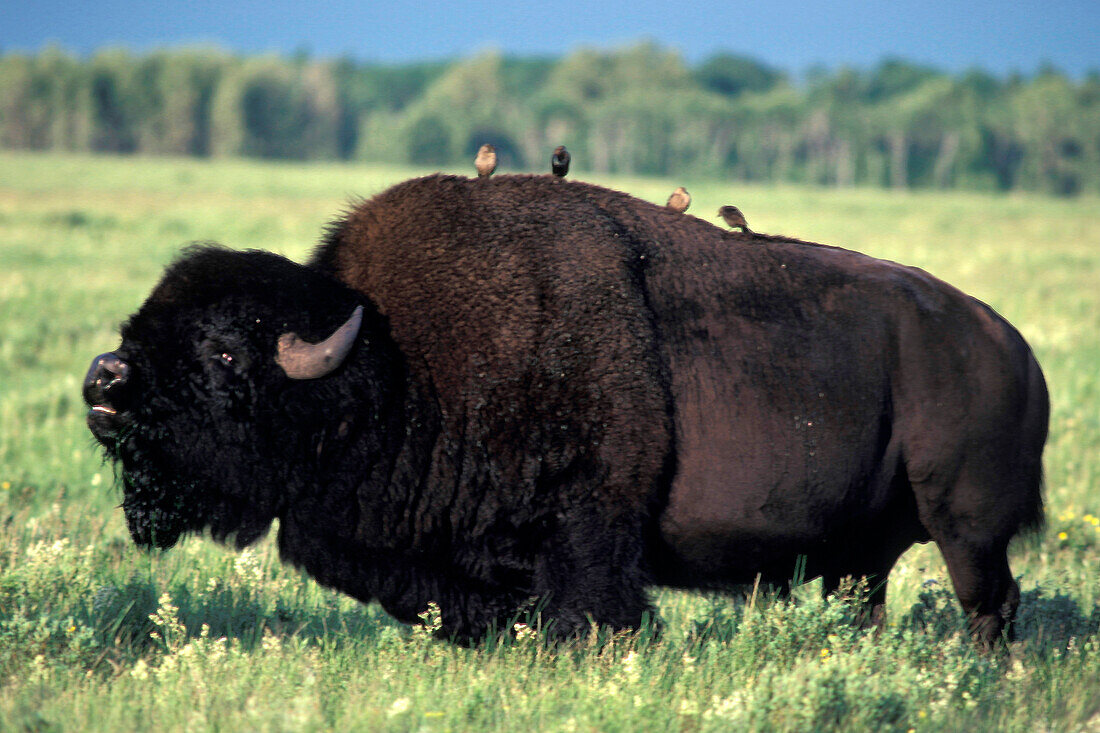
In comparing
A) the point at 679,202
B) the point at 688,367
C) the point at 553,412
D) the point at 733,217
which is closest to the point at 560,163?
the point at 679,202

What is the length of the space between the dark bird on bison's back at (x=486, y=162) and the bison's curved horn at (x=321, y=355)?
3.78ft

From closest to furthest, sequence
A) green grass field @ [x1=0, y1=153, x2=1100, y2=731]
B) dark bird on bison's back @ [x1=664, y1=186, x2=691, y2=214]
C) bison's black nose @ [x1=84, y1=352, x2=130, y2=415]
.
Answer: green grass field @ [x1=0, y1=153, x2=1100, y2=731], bison's black nose @ [x1=84, y1=352, x2=130, y2=415], dark bird on bison's back @ [x1=664, y1=186, x2=691, y2=214]

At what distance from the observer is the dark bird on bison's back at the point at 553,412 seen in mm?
4160

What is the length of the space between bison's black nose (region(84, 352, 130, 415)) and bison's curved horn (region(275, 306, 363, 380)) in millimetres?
570

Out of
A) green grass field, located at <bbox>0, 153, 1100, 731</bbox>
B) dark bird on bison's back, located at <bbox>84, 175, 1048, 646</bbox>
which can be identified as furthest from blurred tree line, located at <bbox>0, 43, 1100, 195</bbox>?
dark bird on bison's back, located at <bbox>84, 175, 1048, 646</bbox>

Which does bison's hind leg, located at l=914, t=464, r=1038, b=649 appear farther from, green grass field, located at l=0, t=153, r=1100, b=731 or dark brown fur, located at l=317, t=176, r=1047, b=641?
green grass field, located at l=0, t=153, r=1100, b=731

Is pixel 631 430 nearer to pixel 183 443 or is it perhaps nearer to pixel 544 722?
pixel 544 722

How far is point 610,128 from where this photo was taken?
12138cm

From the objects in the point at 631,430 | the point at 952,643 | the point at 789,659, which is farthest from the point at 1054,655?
the point at 631,430

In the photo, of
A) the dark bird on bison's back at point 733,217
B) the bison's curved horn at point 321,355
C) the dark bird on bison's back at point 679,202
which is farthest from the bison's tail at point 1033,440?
the bison's curved horn at point 321,355

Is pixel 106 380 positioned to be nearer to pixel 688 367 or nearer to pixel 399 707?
pixel 399 707

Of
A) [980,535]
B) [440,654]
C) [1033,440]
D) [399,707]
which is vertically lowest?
[440,654]

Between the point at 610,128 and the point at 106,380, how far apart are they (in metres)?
121

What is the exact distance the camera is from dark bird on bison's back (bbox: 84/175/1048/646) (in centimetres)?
416
